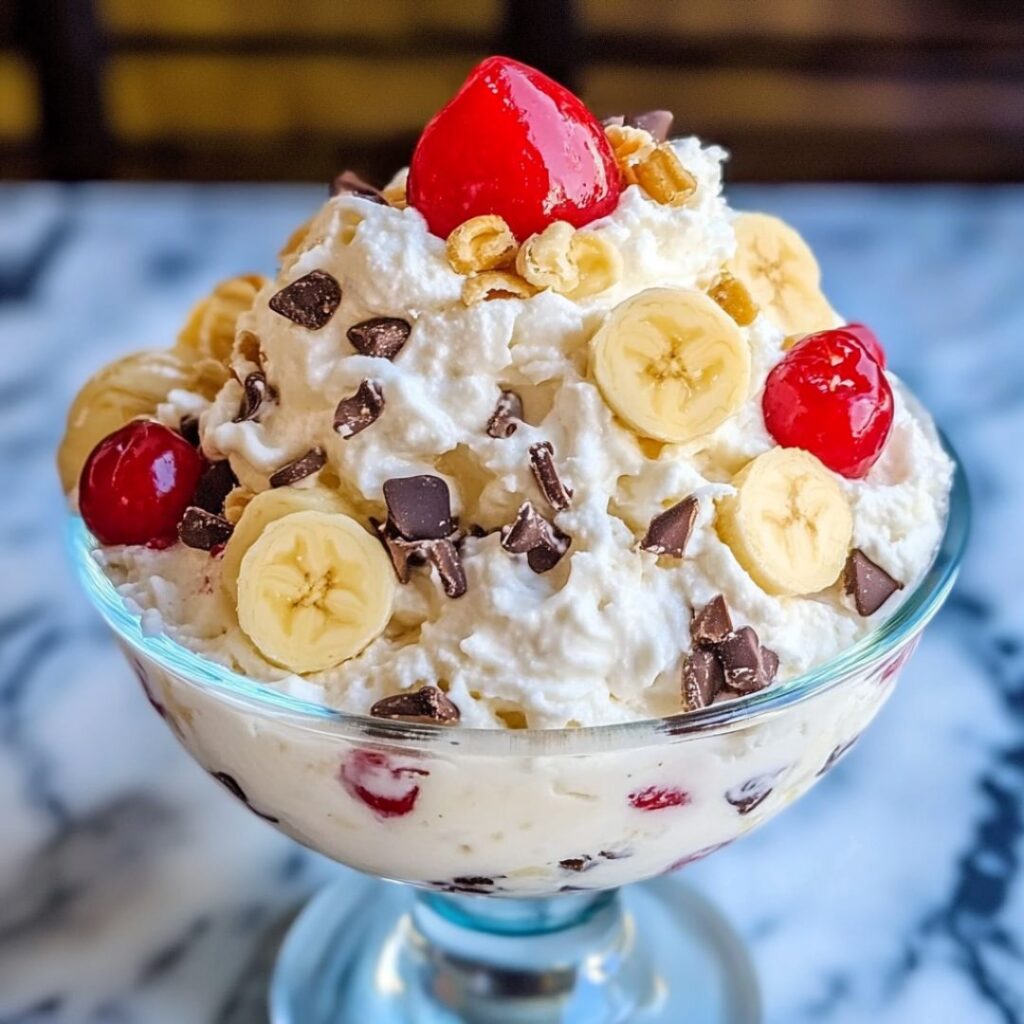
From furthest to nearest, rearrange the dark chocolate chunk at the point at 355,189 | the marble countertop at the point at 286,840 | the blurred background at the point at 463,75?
1. the blurred background at the point at 463,75
2. the marble countertop at the point at 286,840
3. the dark chocolate chunk at the point at 355,189

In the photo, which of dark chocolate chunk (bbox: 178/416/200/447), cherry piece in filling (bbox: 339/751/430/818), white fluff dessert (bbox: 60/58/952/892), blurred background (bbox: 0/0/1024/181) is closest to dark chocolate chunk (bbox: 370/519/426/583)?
white fluff dessert (bbox: 60/58/952/892)

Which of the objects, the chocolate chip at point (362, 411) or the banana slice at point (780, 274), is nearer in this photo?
the chocolate chip at point (362, 411)

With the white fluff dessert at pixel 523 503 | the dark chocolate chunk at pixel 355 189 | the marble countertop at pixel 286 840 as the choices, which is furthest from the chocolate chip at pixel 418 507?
the marble countertop at pixel 286 840

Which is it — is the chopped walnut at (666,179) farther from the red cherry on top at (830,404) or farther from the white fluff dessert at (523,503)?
the red cherry on top at (830,404)

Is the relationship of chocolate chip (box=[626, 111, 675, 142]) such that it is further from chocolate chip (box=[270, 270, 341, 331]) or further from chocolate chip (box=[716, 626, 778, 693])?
chocolate chip (box=[716, 626, 778, 693])

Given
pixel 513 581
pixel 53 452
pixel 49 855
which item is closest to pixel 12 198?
pixel 53 452

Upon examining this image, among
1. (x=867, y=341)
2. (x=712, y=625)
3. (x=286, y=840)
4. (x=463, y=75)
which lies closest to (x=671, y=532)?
(x=712, y=625)
